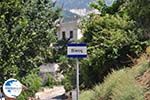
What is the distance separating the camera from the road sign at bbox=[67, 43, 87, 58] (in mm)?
12102

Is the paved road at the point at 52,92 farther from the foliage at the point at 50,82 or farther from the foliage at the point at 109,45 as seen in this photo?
the foliage at the point at 109,45

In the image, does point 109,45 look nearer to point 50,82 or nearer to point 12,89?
point 12,89

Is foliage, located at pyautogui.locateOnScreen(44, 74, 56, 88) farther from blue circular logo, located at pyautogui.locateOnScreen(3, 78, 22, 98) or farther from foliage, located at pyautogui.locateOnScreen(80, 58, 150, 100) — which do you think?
blue circular logo, located at pyautogui.locateOnScreen(3, 78, 22, 98)

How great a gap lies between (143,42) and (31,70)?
1116 centimetres

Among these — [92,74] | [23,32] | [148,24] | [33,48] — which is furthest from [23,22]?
[148,24]

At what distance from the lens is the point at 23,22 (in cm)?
3025

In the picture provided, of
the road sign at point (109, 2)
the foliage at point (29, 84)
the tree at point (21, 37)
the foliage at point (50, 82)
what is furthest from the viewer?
the foliage at point (50, 82)

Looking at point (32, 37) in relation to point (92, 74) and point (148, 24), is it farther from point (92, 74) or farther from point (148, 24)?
point (148, 24)

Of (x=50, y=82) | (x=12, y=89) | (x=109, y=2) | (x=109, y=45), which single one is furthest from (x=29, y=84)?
(x=50, y=82)

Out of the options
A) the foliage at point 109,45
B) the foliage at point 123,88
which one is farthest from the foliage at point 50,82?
the foliage at point 123,88

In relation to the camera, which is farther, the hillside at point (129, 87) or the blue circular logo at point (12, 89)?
the blue circular logo at point (12, 89)

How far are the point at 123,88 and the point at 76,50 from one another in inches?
86.5

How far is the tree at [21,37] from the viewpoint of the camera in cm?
2964

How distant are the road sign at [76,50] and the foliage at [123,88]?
175 cm
